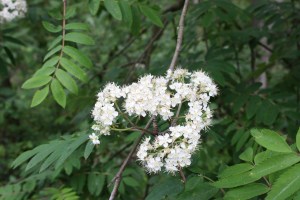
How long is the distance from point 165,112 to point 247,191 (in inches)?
16.8

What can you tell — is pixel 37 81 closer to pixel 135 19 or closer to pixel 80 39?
pixel 80 39

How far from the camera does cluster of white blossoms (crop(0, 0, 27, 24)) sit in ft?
9.11

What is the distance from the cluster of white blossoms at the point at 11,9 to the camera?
2.78m

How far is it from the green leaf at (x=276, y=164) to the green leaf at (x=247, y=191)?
123 millimetres

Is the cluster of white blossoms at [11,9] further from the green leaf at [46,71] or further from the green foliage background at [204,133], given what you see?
the green leaf at [46,71]

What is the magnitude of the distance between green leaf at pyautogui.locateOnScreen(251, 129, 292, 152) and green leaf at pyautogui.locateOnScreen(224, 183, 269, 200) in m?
0.15

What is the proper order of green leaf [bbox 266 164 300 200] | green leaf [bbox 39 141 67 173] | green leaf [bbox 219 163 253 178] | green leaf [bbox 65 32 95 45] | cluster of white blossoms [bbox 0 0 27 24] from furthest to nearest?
1. cluster of white blossoms [bbox 0 0 27 24]
2. green leaf [bbox 65 32 95 45]
3. green leaf [bbox 39 141 67 173]
4. green leaf [bbox 219 163 253 178]
5. green leaf [bbox 266 164 300 200]

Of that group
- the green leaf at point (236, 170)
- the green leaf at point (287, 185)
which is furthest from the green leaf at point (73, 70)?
the green leaf at point (287, 185)

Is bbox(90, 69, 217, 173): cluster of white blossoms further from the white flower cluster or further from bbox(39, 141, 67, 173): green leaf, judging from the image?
bbox(39, 141, 67, 173): green leaf

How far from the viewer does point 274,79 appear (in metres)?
4.36

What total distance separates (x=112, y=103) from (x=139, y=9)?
33.0 inches

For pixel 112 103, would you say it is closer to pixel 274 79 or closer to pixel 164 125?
pixel 164 125

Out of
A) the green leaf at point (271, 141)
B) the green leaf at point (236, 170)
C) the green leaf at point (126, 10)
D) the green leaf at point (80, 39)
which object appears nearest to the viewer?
the green leaf at point (271, 141)

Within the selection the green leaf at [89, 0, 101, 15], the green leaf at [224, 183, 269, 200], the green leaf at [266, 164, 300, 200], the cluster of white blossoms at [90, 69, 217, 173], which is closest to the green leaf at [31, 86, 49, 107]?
the cluster of white blossoms at [90, 69, 217, 173]
